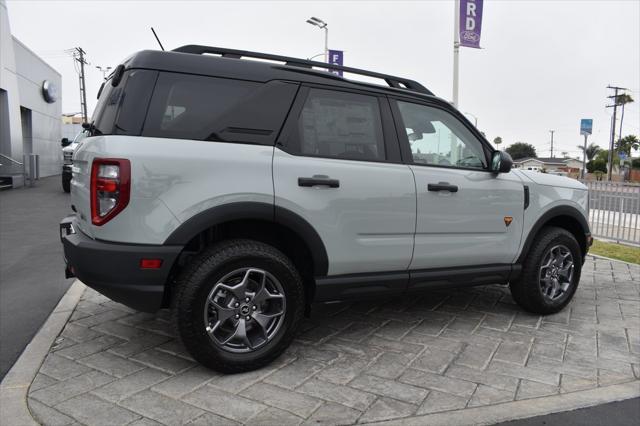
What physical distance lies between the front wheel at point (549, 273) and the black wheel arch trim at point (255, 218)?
2.09 m

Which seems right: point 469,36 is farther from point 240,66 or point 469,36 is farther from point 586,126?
point 586,126

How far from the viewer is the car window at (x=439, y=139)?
3.95 metres

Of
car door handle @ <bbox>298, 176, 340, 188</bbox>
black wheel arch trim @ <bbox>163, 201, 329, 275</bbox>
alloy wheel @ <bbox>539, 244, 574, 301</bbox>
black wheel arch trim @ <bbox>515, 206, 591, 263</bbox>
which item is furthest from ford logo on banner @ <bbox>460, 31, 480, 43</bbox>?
black wheel arch trim @ <bbox>163, 201, 329, 275</bbox>

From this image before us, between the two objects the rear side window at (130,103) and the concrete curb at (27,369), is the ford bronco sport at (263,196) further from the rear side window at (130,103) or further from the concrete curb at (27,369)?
the concrete curb at (27,369)

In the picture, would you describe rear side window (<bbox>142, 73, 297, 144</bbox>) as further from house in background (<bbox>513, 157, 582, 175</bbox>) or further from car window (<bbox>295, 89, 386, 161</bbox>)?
house in background (<bbox>513, 157, 582, 175</bbox>)

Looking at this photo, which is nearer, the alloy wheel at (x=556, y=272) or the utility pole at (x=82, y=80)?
the alloy wheel at (x=556, y=272)

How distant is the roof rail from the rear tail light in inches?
35.7

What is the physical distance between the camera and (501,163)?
4.19 meters

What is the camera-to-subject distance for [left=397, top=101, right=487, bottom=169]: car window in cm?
395

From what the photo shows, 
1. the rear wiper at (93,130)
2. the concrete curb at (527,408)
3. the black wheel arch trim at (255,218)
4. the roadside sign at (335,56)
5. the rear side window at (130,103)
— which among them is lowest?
the concrete curb at (527,408)

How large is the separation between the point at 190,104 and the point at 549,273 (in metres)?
3.52

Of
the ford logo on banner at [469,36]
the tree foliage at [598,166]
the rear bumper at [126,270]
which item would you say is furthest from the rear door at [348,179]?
the tree foliage at [598,166]

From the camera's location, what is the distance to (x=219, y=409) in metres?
2.78

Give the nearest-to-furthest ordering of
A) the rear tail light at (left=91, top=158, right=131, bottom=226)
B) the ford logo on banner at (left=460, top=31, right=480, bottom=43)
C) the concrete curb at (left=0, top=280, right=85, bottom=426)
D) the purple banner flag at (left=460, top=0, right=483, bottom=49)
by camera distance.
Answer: the concrete curb at (left=0, top=280, right=85, bottom=426)
the rear tail light at (left=91, top=158, right=131, bottom=226)
the purple banner flag at (left=460, top=0, right=483, bottom=49)
the ford logo on banner at (left=460, top=31, right=480, bottom=43)
